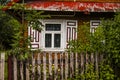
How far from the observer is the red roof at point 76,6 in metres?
17.6

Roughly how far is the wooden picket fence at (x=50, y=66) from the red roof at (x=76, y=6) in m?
7.94

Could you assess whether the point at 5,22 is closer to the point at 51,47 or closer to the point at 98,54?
the point at 51,47

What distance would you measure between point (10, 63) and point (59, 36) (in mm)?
9060

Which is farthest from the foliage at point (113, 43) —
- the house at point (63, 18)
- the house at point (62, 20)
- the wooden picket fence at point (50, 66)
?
the house at point (62, 20)

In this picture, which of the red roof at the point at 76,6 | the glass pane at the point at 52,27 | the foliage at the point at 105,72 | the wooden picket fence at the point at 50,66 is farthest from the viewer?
the glass pane at the point at 52,27

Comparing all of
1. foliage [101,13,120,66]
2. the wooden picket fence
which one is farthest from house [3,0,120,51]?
the wooden picket fence

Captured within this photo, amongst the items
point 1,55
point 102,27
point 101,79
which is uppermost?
point 102,27

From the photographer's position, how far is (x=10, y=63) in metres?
9.33

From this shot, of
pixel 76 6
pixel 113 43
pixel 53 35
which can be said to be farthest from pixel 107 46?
pixel 53 35

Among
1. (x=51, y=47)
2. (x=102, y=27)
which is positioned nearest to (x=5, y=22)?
(x=51, y=47)

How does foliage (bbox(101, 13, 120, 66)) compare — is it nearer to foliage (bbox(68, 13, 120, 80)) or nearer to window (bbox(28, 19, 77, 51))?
foliage (bbox(68, 13, 120, 80))

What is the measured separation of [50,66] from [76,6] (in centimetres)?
880

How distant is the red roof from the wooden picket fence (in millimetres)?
7936

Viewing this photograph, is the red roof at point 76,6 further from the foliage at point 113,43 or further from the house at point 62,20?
the foliage at point 113,43
